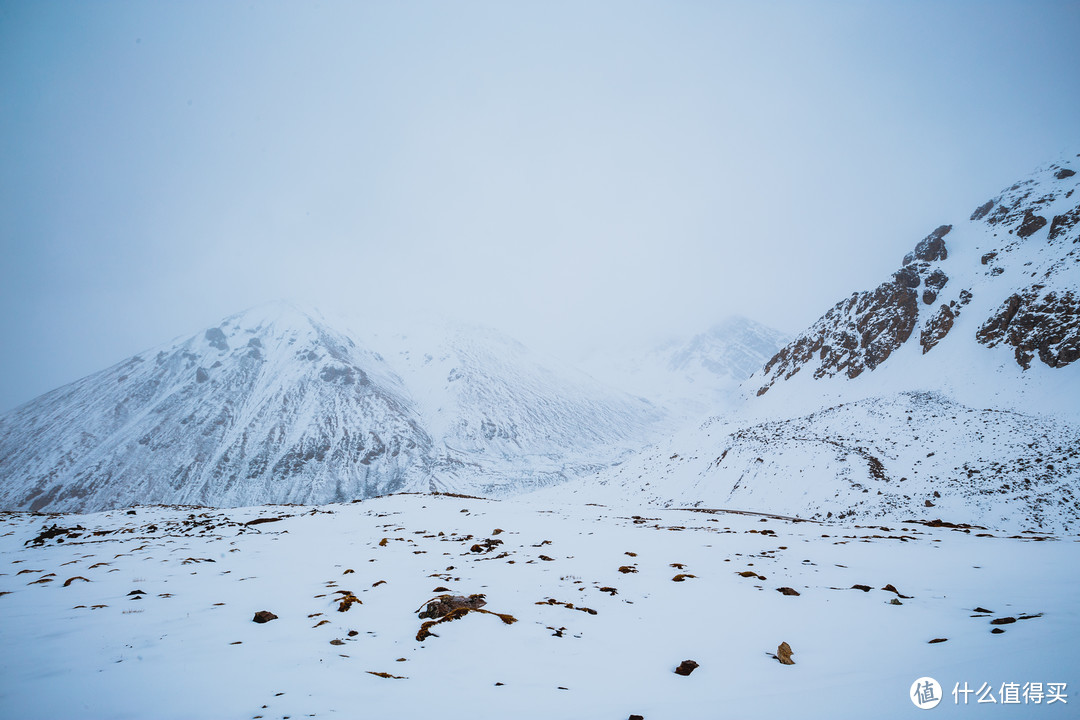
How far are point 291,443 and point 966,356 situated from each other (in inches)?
4891

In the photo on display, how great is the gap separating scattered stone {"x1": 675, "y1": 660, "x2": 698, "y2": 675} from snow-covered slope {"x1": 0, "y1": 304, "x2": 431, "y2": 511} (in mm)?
98921

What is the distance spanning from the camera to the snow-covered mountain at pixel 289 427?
92.5m

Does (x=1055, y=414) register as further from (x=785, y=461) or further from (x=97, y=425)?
(x=97, y=425)

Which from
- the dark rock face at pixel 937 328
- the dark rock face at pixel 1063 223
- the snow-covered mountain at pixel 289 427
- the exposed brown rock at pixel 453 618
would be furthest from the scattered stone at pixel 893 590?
the snow-covered mountain at pixel 289 427

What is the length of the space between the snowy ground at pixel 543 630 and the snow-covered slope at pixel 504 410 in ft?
282

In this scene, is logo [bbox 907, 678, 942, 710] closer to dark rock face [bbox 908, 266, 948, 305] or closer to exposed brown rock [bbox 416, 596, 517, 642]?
exposed brown rock [bbox 416, 596, 517, 642]

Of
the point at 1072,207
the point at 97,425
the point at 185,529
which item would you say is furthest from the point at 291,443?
the point at 1072,207

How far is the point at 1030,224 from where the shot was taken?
135 feet

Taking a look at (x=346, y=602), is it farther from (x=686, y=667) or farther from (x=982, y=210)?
(x=982, y=210)

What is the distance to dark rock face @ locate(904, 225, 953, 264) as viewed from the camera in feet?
162

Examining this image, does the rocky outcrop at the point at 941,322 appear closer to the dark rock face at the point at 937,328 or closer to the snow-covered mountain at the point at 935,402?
the dark rock face at the point at 937,328

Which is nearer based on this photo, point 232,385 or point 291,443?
point 291,443

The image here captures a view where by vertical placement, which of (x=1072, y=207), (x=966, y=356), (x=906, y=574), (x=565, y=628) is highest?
(x=1072, y=207)

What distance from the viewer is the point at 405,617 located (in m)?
6.75
